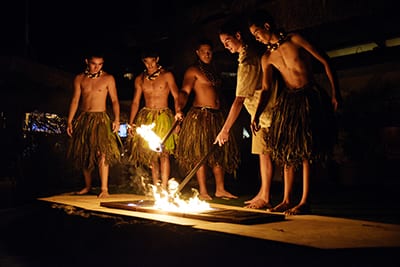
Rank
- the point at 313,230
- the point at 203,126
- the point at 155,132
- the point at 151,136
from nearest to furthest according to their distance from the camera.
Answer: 1. the point at 313,230
2. the point at 151,136
3. the point at 203,126
4. the point at 155,132

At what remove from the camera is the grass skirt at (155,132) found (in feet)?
19.4

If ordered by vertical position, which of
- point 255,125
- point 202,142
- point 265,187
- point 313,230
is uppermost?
point 255,125

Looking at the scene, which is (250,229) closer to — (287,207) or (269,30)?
(287,207)

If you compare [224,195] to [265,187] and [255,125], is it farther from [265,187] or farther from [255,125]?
[255,125]

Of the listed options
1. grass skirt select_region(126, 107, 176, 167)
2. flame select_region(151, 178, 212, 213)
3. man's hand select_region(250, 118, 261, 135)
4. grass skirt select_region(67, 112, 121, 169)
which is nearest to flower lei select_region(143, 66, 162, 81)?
grass skirt select_region(126, 107, 176, 167)

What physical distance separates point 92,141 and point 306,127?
8.98ft

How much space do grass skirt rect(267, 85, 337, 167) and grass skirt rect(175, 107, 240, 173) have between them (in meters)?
1.29

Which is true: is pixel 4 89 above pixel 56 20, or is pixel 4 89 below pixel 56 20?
below

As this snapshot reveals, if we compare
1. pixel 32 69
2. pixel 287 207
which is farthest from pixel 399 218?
pixel 32 69

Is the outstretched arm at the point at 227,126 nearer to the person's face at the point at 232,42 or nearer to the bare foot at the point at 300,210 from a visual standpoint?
the person's face at the point at 232,42

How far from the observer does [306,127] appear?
4285mm

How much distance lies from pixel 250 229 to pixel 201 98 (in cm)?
251

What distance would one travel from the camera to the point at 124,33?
316 inches

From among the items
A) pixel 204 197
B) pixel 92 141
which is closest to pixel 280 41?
pixel 204 197
